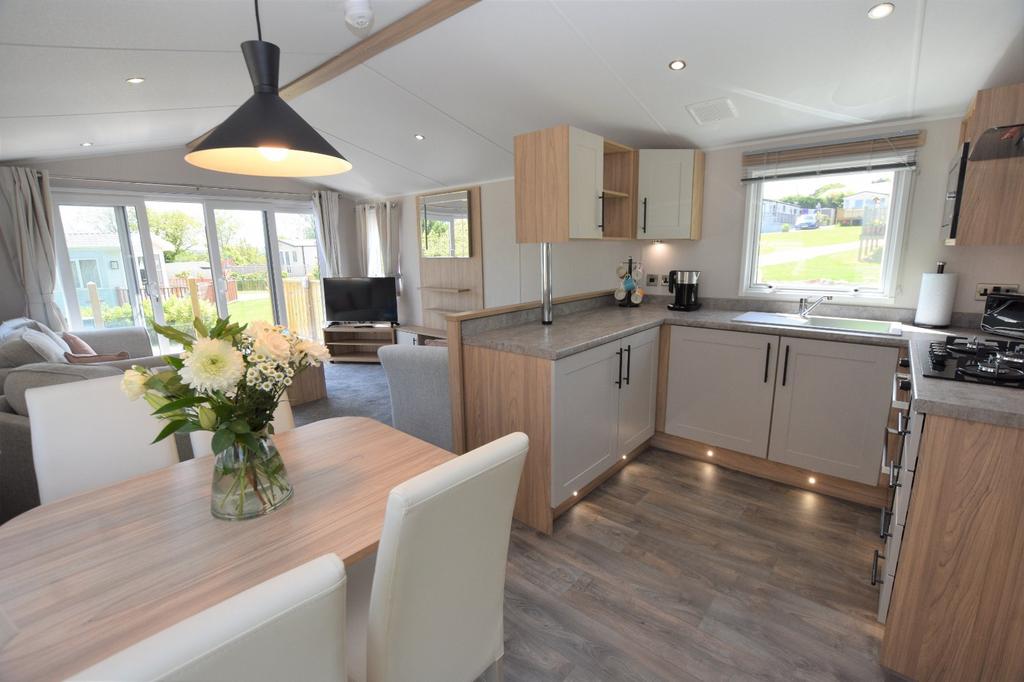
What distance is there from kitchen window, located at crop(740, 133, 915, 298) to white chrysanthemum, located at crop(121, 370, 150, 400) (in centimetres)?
345

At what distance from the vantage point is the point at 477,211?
521cm

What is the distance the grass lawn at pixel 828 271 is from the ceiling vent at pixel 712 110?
3.64 ft

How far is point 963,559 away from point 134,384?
2359 millimetres

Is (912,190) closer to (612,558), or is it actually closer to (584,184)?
(584,184)

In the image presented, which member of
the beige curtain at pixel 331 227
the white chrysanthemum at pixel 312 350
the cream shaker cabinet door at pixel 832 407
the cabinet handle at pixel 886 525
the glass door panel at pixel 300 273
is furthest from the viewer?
the beige curtain at pixel 331 227

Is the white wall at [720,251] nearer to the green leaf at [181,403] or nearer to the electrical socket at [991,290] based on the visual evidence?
the electrical socket at [991,290]

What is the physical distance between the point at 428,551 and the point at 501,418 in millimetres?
1517

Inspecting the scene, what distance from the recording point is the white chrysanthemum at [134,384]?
41.7 inches

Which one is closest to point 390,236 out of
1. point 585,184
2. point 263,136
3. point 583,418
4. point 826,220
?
point 585,184

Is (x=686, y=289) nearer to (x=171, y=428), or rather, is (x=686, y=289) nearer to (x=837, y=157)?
(x=837, y=157)

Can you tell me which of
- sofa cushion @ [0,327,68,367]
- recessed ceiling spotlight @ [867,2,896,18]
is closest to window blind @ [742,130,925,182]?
recessed ceiling spotlight @ [867,2,896,18]

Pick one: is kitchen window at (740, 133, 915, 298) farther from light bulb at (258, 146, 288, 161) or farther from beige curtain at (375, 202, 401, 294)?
beige curtain at (375, 202, 401, 294)

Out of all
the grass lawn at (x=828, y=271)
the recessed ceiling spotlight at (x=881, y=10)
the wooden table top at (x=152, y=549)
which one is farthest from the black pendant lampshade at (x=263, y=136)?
the grass lawn at (x=828, y=271)

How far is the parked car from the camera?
308 cm
